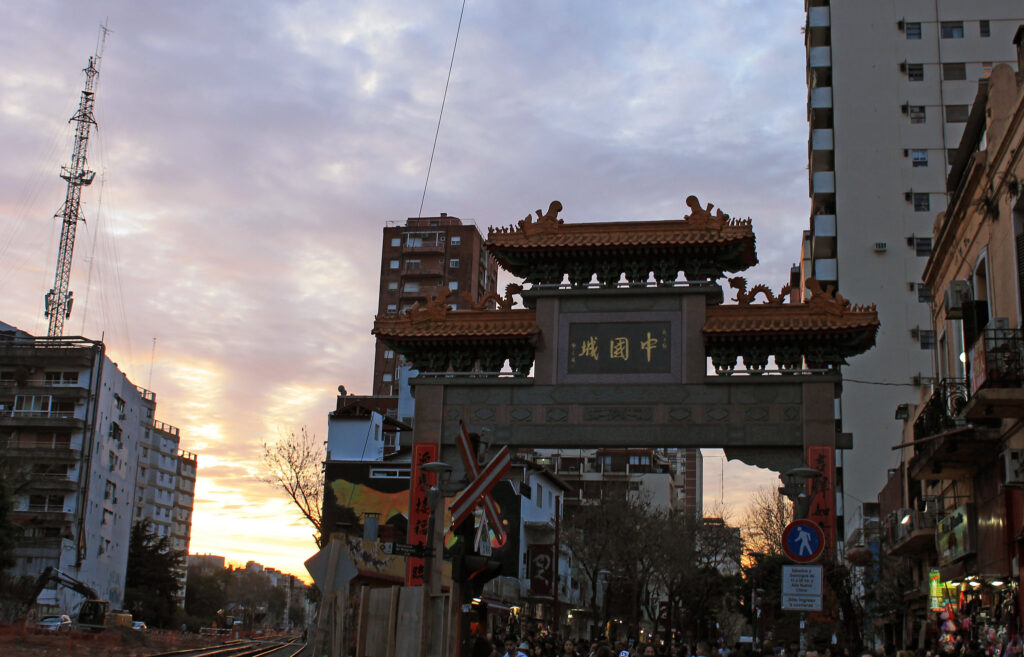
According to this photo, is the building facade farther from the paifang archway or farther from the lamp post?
Answer: the lamp post

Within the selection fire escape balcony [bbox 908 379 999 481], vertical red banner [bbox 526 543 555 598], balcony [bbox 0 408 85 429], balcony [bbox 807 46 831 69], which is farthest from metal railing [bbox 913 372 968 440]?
balcony [bbox 0 408 85 429]

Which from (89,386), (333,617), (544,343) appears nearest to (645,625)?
(89,386)

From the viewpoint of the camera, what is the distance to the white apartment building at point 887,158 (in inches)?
2092

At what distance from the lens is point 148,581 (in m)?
74.8

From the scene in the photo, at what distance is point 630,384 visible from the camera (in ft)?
86.1

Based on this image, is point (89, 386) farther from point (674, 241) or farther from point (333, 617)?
point (333, 617)

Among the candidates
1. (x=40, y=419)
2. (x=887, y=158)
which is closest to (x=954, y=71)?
(x=887, y=158)

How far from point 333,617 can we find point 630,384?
1233 cm

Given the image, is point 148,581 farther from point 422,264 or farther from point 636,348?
point 636,348

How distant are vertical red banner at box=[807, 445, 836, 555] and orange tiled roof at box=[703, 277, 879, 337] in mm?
2830

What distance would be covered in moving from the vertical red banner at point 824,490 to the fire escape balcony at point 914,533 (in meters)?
4.46

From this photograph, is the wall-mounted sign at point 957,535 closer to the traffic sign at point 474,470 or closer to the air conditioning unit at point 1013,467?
the air conditioning unit at point 1013,467

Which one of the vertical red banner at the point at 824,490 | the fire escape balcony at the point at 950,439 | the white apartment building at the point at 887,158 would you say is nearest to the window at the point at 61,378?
the white apartment building at the point at 887,158

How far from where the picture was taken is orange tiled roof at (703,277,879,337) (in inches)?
1003
